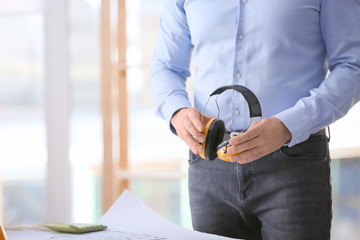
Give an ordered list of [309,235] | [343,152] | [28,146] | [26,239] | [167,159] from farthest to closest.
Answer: [28,146], [167,159], [343,152], [309,235], [26,239]

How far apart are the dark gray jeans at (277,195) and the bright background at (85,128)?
1063 mm

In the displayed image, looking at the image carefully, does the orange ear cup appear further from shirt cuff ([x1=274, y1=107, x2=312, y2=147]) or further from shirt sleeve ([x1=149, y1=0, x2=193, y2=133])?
shirt sleeve ([x1=149, y1=0, x2=193, y2=133])

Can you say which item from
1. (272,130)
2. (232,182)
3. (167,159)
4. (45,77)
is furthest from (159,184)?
(272,130)

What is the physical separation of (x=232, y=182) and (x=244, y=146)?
18cm

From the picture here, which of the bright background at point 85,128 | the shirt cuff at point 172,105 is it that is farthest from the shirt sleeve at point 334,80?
the bright background at point 85,128

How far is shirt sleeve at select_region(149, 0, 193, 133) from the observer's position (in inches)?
43.5

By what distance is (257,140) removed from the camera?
84 cm

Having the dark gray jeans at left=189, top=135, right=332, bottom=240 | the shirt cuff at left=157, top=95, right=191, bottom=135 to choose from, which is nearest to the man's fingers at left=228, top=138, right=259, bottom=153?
the dark gray jeans at left=189, top=135, right=332, bottom=240

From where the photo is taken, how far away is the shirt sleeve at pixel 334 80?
35.1 inches

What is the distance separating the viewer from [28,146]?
107 inches

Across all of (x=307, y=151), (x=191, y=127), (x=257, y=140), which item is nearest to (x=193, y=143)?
(x=191, y=127)

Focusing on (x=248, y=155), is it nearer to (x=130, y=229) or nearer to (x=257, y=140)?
(x=257, y=140)

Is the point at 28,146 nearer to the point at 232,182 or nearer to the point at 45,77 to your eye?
the point at 45,77

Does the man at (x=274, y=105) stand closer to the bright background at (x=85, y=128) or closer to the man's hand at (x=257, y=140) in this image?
the man's hand at (x=257, y=140)
